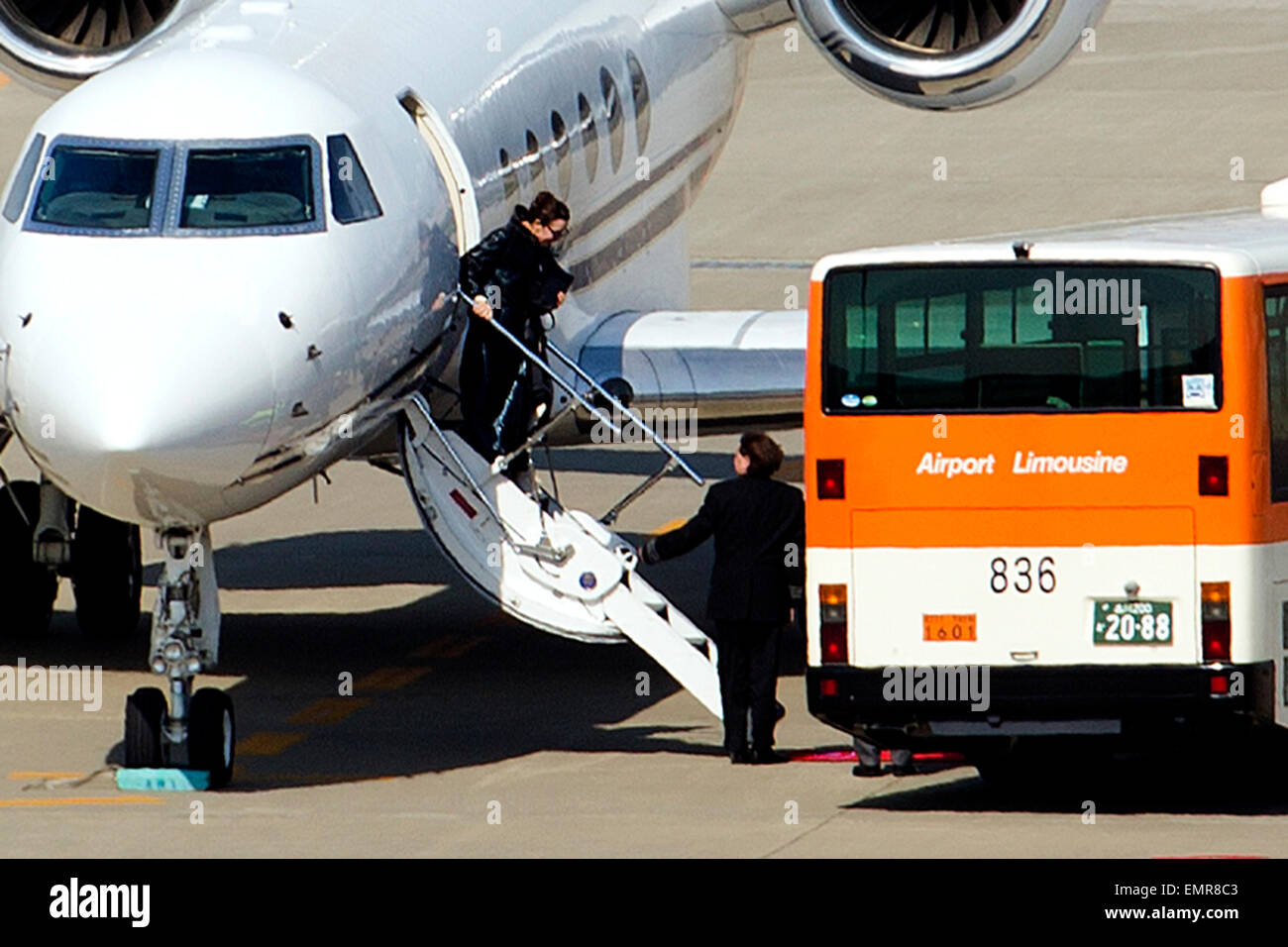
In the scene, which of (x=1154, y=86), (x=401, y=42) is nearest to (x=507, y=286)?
(x=401, y=42)

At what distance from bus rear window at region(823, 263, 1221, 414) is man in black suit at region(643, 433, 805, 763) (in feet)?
4.85

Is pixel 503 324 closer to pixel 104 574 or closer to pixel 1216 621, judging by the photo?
pixel 1216 621

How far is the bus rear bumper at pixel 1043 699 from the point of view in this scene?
1459cm

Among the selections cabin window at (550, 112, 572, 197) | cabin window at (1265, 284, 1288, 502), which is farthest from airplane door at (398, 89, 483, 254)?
cabin window at (1265, 284, 1288, 502)

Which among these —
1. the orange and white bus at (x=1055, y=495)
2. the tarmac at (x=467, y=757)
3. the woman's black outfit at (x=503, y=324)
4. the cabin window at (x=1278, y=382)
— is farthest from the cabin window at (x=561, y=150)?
the cabin window at (x=1278, y=382)

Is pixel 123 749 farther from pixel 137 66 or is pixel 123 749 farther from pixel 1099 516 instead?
pixel 1099 516

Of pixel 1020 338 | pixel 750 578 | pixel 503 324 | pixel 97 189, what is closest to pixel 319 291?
pixel 97 189

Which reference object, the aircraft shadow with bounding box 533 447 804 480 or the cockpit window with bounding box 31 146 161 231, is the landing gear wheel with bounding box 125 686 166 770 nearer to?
→ the cockpit window with bounding box 31 146 161 231

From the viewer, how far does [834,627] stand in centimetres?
1520

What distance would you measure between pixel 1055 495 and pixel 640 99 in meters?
9.61

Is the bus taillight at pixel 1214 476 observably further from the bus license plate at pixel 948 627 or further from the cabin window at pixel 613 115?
the cabin window at pixel 613 115

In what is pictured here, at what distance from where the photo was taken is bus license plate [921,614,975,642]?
15.0m
